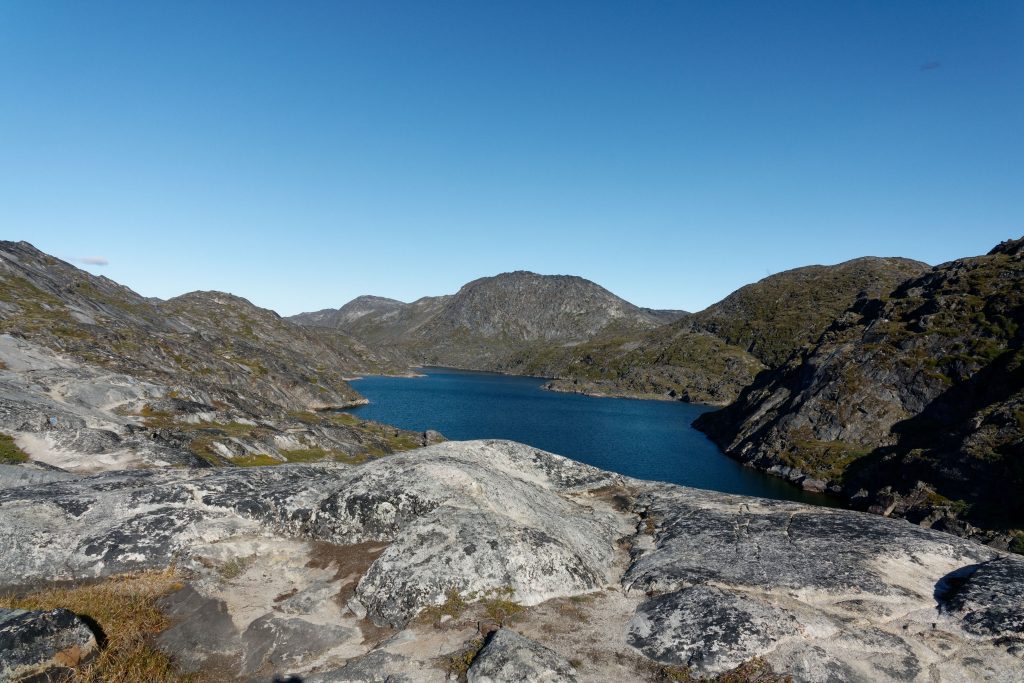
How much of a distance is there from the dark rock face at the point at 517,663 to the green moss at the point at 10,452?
43.4 metres

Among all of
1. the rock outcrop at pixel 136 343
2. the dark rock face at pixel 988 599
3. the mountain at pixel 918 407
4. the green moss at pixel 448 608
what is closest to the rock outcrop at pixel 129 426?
the rock outcrop at pixel 136 343

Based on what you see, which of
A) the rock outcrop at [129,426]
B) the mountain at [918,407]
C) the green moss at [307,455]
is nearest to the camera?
the rock outcrop at [129,426]

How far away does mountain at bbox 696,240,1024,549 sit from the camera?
67.0 m

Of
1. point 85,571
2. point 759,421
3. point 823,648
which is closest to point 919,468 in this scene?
point 759,421

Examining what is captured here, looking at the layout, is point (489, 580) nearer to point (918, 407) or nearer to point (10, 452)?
point (10, 452)

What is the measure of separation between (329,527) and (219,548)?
3541mm

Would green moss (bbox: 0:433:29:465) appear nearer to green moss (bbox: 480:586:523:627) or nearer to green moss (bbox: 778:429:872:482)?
green moss (bbox: 480:586:523:627)

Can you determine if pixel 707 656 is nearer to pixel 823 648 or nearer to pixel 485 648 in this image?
pixel 823 648

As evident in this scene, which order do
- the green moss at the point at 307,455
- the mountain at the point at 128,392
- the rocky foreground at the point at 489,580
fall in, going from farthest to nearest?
the green moss at the point at 307,455
the mountain at the point at 128,392
the rocky foreground at the point at 489,580

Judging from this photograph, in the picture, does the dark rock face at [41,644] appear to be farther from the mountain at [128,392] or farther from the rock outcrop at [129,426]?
the mountain at [128,392]

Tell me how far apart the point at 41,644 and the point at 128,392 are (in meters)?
69.7

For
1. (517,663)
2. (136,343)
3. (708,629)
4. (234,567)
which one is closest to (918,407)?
(708,629)

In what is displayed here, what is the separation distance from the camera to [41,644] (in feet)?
37.6

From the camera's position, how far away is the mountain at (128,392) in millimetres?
45875
